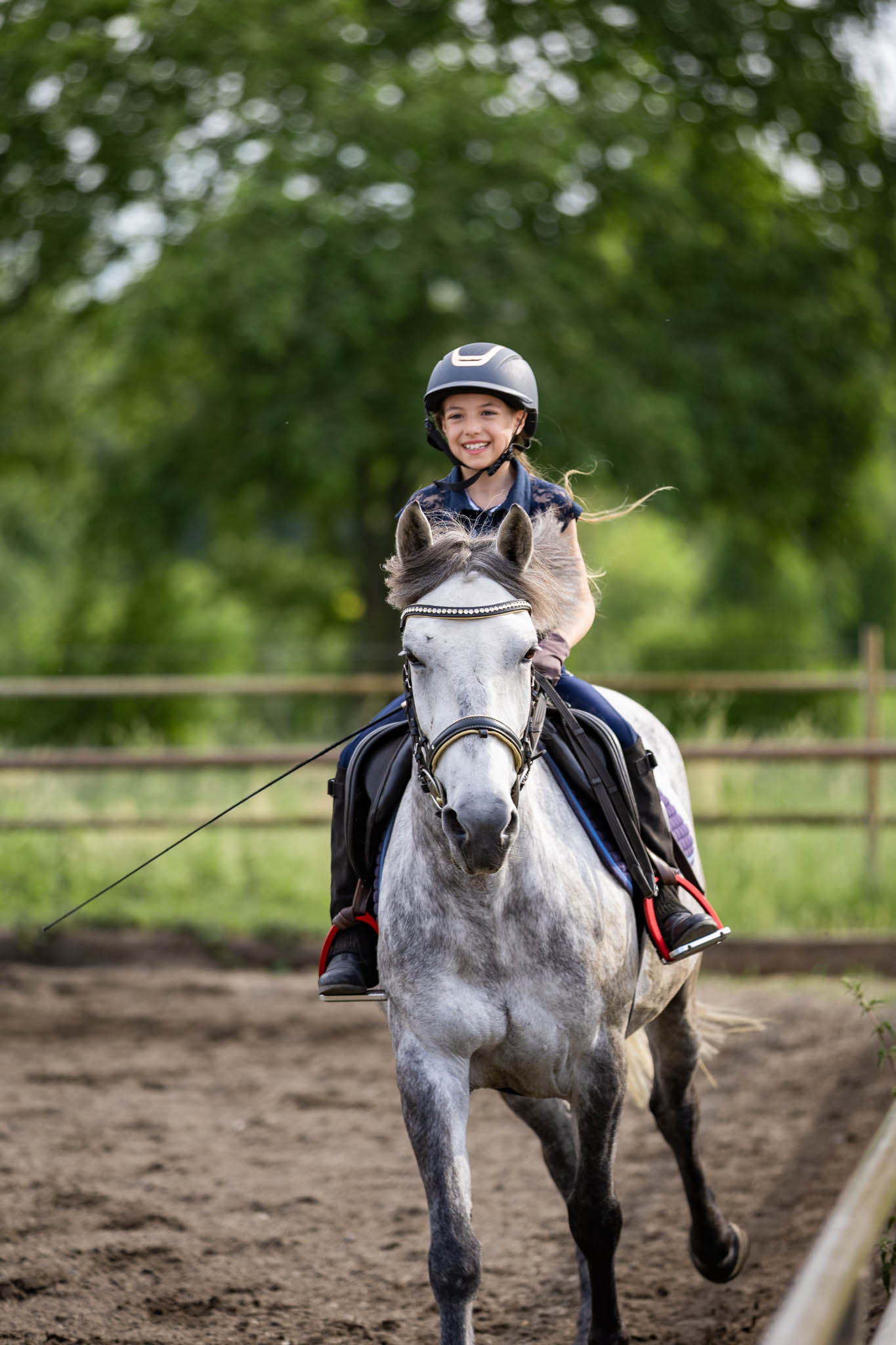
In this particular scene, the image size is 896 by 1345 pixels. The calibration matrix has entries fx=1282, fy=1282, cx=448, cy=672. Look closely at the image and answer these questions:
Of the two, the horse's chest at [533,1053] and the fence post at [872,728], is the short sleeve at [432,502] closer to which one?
the horse's chest at [533,1053]

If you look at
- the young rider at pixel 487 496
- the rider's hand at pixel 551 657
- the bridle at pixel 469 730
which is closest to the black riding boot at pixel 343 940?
the young rider at pixel 487 496

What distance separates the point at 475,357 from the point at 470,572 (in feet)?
2.64

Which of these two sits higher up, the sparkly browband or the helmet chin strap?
the helmet chin strap

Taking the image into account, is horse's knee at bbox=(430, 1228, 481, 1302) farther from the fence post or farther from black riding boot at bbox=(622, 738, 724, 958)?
the fence post

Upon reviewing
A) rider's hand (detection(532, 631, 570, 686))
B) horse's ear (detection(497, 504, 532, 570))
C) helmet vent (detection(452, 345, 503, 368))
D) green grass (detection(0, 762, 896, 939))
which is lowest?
green grass (detection(0, 762, 896, 939))

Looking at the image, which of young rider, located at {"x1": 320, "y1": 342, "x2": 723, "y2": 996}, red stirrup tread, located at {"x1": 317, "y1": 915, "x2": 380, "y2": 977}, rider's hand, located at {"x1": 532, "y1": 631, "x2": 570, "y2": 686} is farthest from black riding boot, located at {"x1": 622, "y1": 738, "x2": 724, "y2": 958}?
red stirrup tread, located at {"x1": 317, "y1": 915, "x2": 380, "y2": 977}

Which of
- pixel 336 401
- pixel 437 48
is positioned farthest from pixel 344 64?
pixel 336 401

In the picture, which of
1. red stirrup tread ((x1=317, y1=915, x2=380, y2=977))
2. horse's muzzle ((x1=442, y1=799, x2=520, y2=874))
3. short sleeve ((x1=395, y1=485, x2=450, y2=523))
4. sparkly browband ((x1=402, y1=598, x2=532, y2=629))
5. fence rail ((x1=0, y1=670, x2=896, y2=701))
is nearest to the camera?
horse's muzzle ((x1=442, y1=799, x2=520, y2=874))

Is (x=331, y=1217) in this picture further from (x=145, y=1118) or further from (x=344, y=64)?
(x=344, y=64)

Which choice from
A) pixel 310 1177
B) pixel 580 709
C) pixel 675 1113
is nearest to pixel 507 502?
pixel 580 709

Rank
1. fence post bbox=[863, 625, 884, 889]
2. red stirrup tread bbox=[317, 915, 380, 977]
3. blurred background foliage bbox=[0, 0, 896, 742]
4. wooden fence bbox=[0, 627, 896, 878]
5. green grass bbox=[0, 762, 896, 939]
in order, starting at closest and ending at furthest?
1. red stirrup tread bbox=[317, 915, 380, 977]
2. green grass bbox=[0, 762, 896, 939]
3. wooden fence bbox=[0, 627, 896, 878]
4. fence post bbox=[863, 625, 884, 889]
5. blurred background foliage bbox=[0, 0, 896, 742]

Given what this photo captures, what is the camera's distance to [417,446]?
45.7 ft

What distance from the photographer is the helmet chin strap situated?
342 centimetres

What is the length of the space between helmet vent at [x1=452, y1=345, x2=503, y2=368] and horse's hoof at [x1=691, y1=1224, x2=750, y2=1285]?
2683 mm
